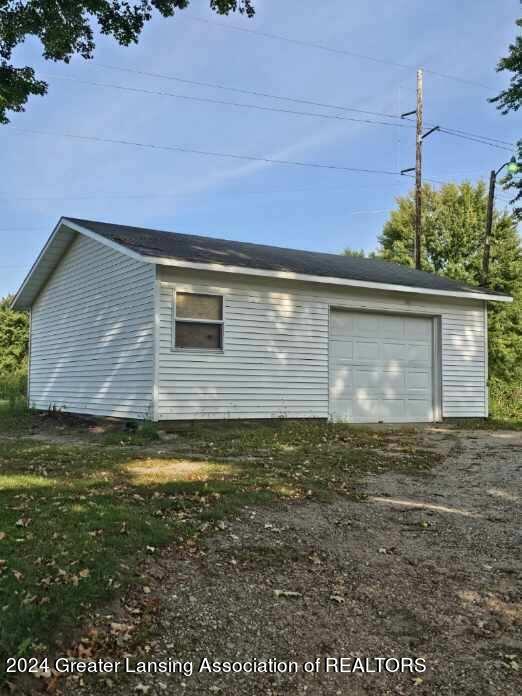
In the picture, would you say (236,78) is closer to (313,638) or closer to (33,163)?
(33,163)

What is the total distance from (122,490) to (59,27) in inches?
261

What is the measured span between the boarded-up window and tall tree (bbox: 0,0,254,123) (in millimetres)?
3921

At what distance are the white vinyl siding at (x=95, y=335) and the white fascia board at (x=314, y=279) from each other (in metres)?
0.59

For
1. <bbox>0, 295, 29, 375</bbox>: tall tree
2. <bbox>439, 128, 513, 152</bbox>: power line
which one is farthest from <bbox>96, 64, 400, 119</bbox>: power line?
<bbox>0, 295, 29, 375</bbox>: tall tree

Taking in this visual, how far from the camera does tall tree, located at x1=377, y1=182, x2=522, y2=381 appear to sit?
87.0 ft

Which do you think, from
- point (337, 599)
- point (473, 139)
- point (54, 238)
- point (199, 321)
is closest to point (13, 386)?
point (54, 238)

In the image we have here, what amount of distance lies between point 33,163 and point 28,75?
20.3 meters

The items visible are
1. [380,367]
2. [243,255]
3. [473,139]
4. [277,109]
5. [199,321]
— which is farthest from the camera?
[473,139]

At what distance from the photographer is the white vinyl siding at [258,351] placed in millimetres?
10359

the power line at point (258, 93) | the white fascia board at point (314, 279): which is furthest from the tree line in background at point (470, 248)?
the white fascia board at point (314, 279)

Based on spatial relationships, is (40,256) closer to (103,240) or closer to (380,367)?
(103,240)

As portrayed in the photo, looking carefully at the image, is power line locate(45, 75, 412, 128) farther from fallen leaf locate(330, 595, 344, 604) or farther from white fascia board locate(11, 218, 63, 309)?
fallen leaf locate(330, 595, 344, 604)

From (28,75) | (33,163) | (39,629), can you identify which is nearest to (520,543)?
(39,629)

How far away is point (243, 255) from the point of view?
12234mm
